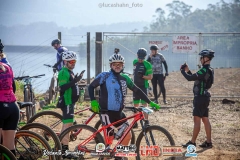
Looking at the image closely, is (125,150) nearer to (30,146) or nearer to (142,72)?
(30,146)

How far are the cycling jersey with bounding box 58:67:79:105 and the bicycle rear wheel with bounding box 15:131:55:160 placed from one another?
1238 mm

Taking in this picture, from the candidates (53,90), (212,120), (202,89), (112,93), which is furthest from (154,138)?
(53,90)

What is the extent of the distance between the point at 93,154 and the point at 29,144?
1024 mm

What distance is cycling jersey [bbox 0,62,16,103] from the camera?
5973mm

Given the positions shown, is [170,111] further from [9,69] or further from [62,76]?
[9,69]

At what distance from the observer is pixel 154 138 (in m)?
7.08

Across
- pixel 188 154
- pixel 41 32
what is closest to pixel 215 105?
pixel 188 154

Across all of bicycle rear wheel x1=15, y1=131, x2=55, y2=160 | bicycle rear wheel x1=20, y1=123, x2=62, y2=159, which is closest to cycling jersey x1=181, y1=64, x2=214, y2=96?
bicycle rear wheel x1=20, y1=123, x2=62, y2=159

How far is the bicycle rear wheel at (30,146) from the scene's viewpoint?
6.43 m

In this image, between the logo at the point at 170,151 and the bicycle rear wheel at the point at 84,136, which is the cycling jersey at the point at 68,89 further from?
the logo at the point at 170,151

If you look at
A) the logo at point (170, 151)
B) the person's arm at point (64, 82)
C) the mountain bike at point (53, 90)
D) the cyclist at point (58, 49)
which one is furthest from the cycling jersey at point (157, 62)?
the logo at point (170, 151)

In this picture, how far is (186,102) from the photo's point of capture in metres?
15.2

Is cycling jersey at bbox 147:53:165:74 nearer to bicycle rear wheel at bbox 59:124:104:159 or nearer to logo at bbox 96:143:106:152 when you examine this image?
bicycle rear wheel at bbox 59:124:104:159

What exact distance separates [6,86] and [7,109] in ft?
1.04
